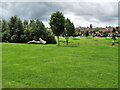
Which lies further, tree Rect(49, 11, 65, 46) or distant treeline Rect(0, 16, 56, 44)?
distant treeline Rect(0, 16, 56, 44)

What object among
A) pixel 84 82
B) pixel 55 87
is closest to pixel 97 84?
pixel 84 82

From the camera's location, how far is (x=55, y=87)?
9.24m

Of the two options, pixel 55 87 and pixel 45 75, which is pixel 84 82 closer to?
pixel 55 87

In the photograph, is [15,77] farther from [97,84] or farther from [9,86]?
[97,84]

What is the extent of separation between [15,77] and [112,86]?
8666 mm

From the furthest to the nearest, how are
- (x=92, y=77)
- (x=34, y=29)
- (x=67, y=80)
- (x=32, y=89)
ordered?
1. (x=34, y=29)
2. (x=92, y=77)
3. (x=67, y=80)
4. (x=32, y=89)

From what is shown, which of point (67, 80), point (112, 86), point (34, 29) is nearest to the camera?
point (112, 86)

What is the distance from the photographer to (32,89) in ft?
28.8

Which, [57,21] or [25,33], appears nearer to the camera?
[57,21]

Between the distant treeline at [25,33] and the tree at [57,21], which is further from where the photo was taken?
the distant treeline at [25,33]

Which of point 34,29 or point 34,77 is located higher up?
point 34,29

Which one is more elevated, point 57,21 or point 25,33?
point 57,21

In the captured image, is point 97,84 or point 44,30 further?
point 44,30

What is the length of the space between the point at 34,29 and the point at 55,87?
2069 inches
